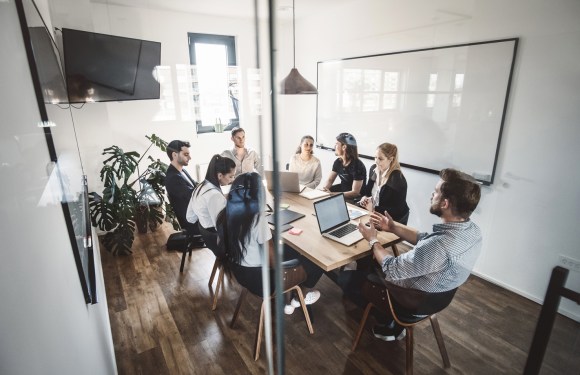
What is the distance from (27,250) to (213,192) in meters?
1.63

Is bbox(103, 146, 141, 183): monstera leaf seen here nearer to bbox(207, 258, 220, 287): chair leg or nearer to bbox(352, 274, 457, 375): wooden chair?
bbox(207, 258, 220, 287): chair leg

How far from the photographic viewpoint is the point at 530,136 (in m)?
2.35

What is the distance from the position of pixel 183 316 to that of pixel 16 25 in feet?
6.92

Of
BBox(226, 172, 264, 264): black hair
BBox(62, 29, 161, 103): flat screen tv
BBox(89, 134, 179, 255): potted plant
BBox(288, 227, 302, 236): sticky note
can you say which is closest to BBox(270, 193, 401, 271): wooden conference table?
BBox(288, 227, 302, 236): sticky note

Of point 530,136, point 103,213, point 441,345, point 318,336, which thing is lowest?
point 318,336

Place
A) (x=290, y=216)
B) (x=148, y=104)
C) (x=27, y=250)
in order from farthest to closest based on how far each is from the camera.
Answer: (x=148, y=104) → (x=290, y=216) → (x=27, y=250)

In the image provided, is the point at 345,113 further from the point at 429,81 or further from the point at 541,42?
the point at 541,42

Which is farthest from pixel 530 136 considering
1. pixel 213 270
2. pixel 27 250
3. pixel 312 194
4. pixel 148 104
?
pixel 148 104

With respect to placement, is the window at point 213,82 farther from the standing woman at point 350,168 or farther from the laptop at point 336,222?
the laptop at point 336,222

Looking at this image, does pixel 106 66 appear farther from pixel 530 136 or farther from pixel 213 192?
pixel 530 136

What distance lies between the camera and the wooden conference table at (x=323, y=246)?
1791 mm

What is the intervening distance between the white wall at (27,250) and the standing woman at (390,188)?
214 cm

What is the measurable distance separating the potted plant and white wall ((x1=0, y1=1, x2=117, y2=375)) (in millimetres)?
2429

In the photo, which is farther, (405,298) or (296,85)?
(296,85)
